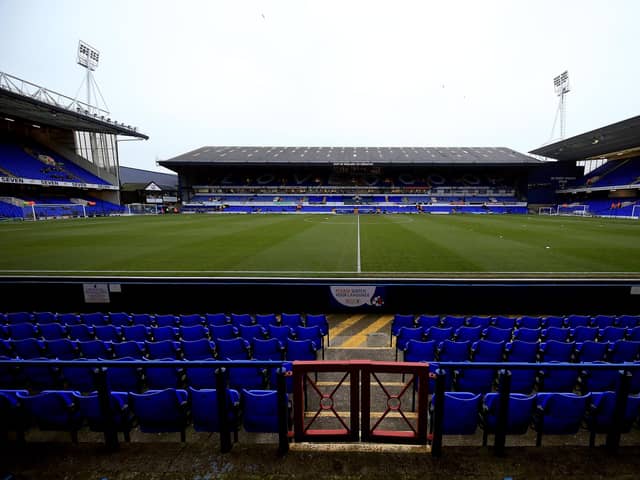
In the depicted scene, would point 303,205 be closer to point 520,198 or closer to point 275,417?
point 520,198

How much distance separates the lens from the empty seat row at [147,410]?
425cm

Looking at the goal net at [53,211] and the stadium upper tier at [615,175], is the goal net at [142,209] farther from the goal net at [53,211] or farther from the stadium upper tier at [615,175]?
the stadium upper tier at [615,175]

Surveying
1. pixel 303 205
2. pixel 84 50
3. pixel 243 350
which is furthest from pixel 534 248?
pixel 84 50

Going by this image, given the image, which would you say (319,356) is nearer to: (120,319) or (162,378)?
(162,378)

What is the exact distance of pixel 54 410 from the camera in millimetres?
4379

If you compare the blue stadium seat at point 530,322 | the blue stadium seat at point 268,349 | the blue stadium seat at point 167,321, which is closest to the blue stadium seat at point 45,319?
the blue stadium seat at point 167,321

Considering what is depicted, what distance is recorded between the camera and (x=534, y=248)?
1981 centimetres

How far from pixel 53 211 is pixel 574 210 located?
9742cm

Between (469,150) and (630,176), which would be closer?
(630,176)

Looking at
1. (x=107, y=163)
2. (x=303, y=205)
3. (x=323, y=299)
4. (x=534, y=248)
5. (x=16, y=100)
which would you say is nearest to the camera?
(x=323, y=299)

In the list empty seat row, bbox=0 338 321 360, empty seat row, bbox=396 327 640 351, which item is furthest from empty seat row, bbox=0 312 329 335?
empty seat row, bbox=396 327 640 351

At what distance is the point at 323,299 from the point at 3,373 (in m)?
7.85

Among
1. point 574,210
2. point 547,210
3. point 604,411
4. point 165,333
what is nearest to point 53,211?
point 165,333

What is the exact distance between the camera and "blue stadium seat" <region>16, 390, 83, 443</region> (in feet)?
14.0
